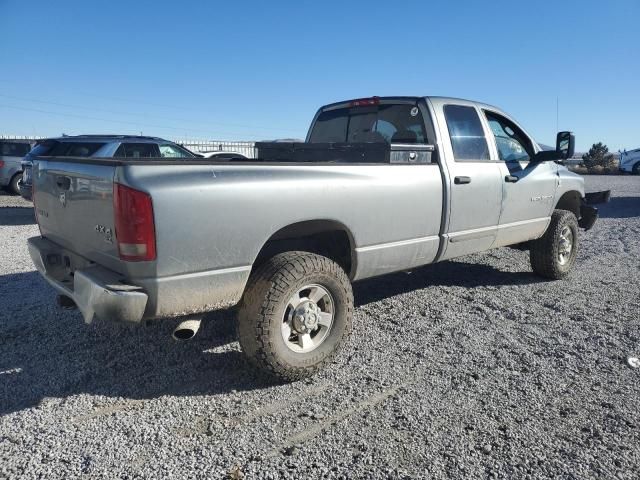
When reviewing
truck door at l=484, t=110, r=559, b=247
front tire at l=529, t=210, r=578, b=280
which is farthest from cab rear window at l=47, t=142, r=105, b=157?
front tire at l=529, t=210, r=578, b=280

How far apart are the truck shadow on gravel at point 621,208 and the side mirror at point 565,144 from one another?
24.8ft

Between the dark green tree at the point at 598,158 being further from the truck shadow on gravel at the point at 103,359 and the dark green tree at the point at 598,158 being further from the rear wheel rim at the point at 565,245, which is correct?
the truck shadow on gravel at the point at 103,359

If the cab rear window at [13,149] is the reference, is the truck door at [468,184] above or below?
below

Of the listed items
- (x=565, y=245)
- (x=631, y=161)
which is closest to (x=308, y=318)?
(x=565, y=245)

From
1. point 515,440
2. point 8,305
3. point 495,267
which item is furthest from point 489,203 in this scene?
point 8,305

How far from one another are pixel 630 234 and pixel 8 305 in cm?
969

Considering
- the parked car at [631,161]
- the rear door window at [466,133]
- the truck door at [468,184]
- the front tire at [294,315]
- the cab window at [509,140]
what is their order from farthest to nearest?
1. the parked car at [631,161]
2. the cab window at [509,140]
3. the rear door window at [466,133]
4. the truck door at [468,184]
5. the front tire at [294,315]

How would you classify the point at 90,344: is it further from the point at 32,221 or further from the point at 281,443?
the point at 32,221

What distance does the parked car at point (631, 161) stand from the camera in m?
29.7

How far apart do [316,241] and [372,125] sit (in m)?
1.73

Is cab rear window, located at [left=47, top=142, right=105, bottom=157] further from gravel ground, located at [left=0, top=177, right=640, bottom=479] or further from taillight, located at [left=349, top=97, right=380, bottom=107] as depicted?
taillight, located at [left=349, top=97, right=380, bottom=107]

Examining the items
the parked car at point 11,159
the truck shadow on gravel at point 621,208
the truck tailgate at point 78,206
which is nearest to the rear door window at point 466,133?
the truck tailgate at point 78,206

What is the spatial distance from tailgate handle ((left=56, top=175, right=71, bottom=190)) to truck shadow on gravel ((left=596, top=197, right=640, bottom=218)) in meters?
11.8

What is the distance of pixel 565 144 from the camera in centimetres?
516
